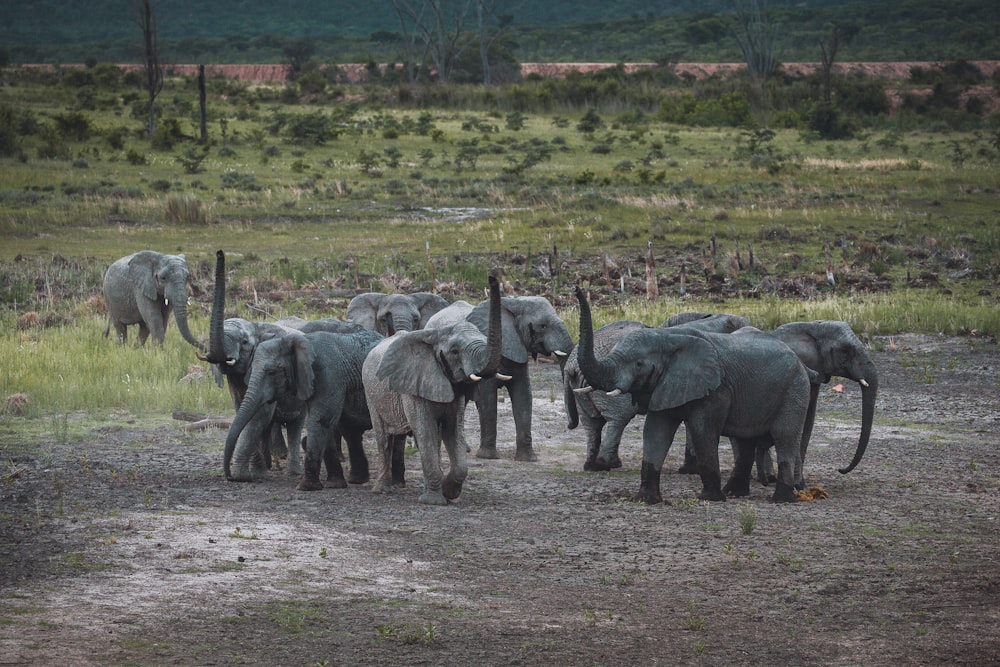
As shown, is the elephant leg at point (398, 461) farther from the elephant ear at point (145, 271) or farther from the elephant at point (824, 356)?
the elephant ear at point (145, 271)

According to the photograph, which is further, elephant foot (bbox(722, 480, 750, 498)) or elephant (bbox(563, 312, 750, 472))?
elephant (bbox(563, 312, 750, 472))

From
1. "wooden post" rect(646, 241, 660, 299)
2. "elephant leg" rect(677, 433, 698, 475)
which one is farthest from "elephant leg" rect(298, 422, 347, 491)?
"wooden post" rect(646, 241, 660, 299)

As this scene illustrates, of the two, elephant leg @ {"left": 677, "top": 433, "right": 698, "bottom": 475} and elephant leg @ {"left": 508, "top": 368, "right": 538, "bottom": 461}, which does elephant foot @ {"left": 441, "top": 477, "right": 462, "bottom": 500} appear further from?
elephant leg @ {"left": 677, "top": 433, "right": 698, "bottom": 475}

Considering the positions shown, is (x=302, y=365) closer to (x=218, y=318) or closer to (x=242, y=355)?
(x=218, y=318)

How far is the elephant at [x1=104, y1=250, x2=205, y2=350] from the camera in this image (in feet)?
64.5

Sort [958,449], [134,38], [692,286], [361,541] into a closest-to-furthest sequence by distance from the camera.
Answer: [361,541] → [958,449] → [692,286] → [134,38]

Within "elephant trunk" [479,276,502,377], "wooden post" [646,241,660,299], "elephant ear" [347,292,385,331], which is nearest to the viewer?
"elephant trunk" [479,276,502,377]

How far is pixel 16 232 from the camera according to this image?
32.4 meters

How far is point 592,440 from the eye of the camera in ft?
45.5

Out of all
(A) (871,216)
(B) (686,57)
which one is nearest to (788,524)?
(A) (871,216)

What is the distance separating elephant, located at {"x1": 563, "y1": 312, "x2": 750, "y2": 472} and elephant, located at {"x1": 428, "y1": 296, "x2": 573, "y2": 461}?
15.8 inches

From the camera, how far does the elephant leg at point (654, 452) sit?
11797mm

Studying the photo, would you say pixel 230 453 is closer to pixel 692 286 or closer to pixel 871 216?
pixel 692 286

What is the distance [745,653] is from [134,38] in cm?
14368
